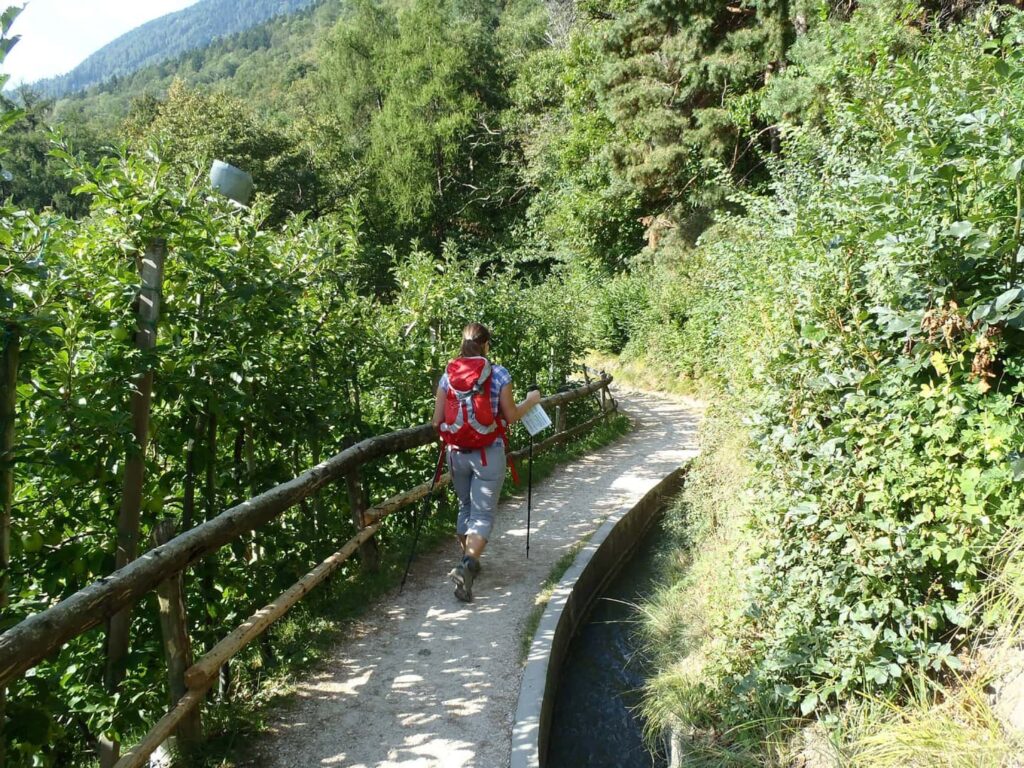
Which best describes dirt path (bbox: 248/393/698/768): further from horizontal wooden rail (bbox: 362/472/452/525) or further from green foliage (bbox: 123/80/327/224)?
green foliage (bbox: 123/80/327/224)

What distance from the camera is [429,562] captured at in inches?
242

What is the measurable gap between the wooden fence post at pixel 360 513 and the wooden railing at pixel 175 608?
0.20 m

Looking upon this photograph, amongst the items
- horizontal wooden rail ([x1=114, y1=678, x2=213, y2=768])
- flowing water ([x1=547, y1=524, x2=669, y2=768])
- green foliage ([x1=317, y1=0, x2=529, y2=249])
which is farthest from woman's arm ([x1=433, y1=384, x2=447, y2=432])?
green foliage ([x1=317, y1=0, x2=529, y2=249])

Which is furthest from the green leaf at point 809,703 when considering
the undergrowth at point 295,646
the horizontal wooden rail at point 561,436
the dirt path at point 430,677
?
the horizontal wooden rail at point 561,436

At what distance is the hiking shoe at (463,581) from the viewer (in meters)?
5.37

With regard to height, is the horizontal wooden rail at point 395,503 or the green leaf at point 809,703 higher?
the horizontal wooden rail at point 395,503

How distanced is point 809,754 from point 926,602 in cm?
93

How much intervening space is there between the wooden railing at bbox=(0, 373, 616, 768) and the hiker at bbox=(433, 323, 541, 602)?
0.75 m

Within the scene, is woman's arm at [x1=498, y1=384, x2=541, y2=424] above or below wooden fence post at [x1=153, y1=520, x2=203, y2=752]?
above

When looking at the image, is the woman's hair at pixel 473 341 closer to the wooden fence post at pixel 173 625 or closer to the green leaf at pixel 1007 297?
the wooden fence post at pixel 173 625

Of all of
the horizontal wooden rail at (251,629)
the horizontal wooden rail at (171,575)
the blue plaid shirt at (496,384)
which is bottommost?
the horizontal wooden rail at (251,629)

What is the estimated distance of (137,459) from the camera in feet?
11.0

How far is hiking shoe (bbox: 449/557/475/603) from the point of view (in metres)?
5.37

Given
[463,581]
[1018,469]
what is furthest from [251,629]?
[1018,469]
